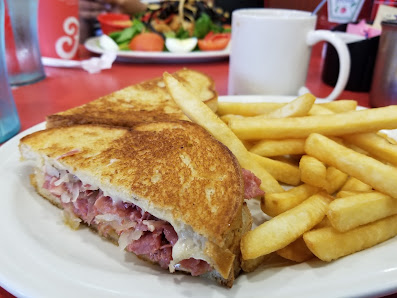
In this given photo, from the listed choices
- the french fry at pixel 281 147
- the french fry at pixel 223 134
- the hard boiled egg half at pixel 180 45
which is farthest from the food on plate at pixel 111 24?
the french fry at pixel 281 147

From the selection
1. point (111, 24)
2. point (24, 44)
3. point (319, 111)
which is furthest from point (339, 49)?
point (111, 24)

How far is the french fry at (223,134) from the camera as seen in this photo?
1.13 meters

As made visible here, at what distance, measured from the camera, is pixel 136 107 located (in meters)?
1.57

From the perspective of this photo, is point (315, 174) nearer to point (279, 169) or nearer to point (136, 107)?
point (279, 169)

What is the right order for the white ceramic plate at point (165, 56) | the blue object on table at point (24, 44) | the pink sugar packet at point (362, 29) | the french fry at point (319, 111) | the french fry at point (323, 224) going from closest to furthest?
the french fry at point (323, 224) < the french fry at point (319, 111) < the blue object on table at point (24, 44) < the pink sugar packet at point (362, 29) < the white ceramic plate at point (165, 56)

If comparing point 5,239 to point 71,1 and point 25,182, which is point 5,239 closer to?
point 25,182

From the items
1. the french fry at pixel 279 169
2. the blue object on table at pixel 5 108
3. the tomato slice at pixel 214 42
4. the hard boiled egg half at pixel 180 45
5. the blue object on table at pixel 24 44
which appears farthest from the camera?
the tomato slice at pixel 214 42

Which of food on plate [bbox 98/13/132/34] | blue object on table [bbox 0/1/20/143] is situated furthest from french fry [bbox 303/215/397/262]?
food on plate [bbox 98/13/132/34]

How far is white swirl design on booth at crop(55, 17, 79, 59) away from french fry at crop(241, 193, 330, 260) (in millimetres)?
2613

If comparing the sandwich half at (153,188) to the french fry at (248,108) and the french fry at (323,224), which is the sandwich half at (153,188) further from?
the french fry at (248,108)

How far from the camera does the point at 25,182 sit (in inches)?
47.9

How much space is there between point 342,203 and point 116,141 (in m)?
0.76

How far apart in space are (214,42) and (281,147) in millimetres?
2389

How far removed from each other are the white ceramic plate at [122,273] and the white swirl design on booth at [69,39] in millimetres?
2204
